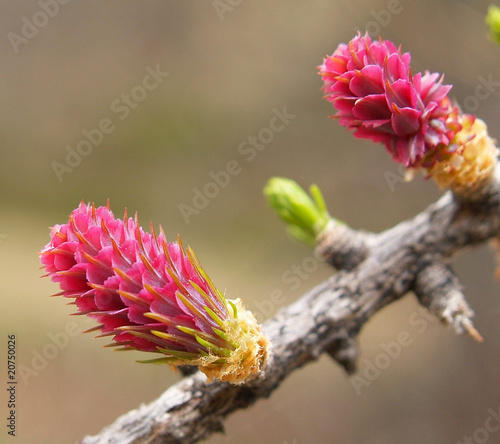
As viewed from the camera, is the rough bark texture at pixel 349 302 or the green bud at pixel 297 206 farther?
the green bud at pixel 297 206

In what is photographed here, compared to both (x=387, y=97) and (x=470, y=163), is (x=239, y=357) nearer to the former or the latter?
(x=387, y=97)

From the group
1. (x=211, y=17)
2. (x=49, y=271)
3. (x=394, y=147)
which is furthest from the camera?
(x=211, y=17)

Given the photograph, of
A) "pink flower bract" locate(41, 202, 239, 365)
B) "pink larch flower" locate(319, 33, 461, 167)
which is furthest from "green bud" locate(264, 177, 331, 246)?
"pink flower bract" locate(41, 202, 239, 365)

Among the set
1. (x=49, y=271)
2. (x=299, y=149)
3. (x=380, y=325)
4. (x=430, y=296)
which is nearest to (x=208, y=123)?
(x=299, y=149)

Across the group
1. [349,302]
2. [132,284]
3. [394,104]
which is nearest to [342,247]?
[349,302]

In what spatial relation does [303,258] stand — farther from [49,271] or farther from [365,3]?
[49,271]

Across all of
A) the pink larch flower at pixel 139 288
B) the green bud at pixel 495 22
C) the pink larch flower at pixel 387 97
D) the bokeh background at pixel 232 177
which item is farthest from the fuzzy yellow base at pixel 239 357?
the bokeh background at pixel 232 177

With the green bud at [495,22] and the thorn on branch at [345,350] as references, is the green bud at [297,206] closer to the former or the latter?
the thorn on branch at [345,350]
